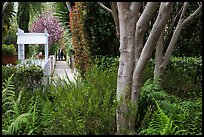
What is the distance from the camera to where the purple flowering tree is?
2309cm

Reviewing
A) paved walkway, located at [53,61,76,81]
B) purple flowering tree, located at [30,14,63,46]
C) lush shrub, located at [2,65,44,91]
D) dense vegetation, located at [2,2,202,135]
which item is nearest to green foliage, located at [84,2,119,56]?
dense vegetation, located at [2,2,202,135]

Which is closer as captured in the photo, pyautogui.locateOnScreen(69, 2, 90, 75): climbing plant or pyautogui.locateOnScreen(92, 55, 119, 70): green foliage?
pyautogui.locateOnScreen(92, 55, 119, 70): green foliage

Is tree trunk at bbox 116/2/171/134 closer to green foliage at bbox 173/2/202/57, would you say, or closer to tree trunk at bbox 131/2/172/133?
tree trunk at bbox 131/2/172/133

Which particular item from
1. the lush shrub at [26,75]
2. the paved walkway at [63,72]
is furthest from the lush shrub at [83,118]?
the lush shrub at [26,75]

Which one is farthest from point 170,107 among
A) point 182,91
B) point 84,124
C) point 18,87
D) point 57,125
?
point 18,87

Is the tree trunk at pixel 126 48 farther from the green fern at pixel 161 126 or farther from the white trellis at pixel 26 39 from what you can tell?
the white trellis at pixel 26 39

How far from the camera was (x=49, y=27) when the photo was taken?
909 inches

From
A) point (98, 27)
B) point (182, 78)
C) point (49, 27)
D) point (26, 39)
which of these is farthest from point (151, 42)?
point (49, 27)

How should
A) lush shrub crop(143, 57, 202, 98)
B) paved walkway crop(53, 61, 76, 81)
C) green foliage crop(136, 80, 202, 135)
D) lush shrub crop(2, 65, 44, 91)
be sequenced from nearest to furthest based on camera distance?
green foliage crop(136, 80, 202, 135)
lush shrub crop(143, 57, 202, 98)
paved walkway crop(53, 61, 76, 81)
lush shrub crop(2, 65, 44, 91)

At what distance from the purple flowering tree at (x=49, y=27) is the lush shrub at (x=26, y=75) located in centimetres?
1673

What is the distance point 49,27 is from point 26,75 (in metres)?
17.2

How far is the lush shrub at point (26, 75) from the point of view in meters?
6.14

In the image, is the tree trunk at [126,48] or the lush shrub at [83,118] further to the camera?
the tree trunk at [126,48]

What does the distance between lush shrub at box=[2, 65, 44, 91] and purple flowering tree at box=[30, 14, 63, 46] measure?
16734mm
